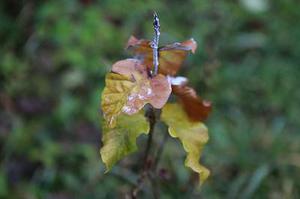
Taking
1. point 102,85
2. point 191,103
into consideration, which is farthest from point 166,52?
point 102,85

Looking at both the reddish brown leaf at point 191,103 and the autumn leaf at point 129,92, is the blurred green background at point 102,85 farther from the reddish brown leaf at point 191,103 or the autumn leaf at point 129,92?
the autumn leaf at point 129,92

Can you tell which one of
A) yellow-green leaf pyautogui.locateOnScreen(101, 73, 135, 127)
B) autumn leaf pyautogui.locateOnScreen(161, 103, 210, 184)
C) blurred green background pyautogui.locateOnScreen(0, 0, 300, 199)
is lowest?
blurred green background pyautogui.locateOnScreen(0, 0, 300, 199)

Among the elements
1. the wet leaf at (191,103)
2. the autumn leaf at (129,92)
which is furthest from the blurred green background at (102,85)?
the autumn leaf at (129,92)

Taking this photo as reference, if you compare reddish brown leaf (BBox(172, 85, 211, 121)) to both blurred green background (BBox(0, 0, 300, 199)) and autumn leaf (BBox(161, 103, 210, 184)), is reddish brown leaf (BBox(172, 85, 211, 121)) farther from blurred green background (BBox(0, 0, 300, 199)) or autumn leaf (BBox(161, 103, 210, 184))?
blurred green background (BBox(0, 0, 300, 199))

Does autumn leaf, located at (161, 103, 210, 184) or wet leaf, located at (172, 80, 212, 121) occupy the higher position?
wet leaf, located at (172, 80, 212, 121)

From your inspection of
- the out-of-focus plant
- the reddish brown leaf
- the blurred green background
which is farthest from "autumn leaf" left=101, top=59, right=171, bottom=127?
the blurred green background

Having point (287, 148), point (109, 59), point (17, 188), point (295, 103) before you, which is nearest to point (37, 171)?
point (17, 188)

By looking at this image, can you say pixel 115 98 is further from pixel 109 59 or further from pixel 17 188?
pixel 109 59

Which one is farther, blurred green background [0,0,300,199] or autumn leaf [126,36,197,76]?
blurred green background [0,0,300,199]
